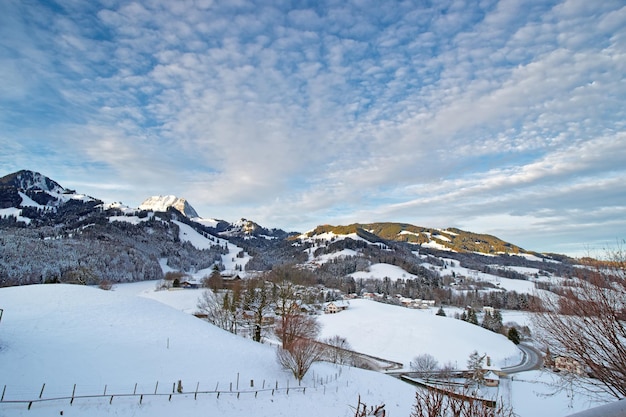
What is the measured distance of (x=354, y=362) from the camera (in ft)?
141

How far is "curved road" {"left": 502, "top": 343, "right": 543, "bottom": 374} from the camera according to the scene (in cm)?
4772

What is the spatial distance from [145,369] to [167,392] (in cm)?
278

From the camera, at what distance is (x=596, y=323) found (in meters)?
8.66

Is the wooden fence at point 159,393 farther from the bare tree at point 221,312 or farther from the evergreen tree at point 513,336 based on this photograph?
the evergreen tree at point 513,336

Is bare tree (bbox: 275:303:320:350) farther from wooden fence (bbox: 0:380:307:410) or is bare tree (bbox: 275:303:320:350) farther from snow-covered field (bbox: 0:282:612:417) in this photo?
wooden fence (bbox: 0:380:307:410)

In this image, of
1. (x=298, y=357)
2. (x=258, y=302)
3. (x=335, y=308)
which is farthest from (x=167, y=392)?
(x=335, y=308)

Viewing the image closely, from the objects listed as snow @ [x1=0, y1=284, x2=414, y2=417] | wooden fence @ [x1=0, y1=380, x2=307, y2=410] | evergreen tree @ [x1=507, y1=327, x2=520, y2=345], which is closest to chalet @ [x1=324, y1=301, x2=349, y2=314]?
evergreen tree @ [x1=507, y1=327, x2=520, y2=345]

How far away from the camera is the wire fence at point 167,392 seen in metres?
13.6

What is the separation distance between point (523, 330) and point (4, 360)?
3552 inches

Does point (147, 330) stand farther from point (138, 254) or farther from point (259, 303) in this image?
point (138, 254)

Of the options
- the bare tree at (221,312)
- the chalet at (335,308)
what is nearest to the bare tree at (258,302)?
the bare tree at (221,312)

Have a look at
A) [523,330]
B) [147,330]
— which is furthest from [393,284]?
[147,330]

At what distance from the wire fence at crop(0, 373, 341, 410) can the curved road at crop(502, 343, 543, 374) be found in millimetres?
37047

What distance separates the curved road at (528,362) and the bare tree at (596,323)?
46.1 metres
